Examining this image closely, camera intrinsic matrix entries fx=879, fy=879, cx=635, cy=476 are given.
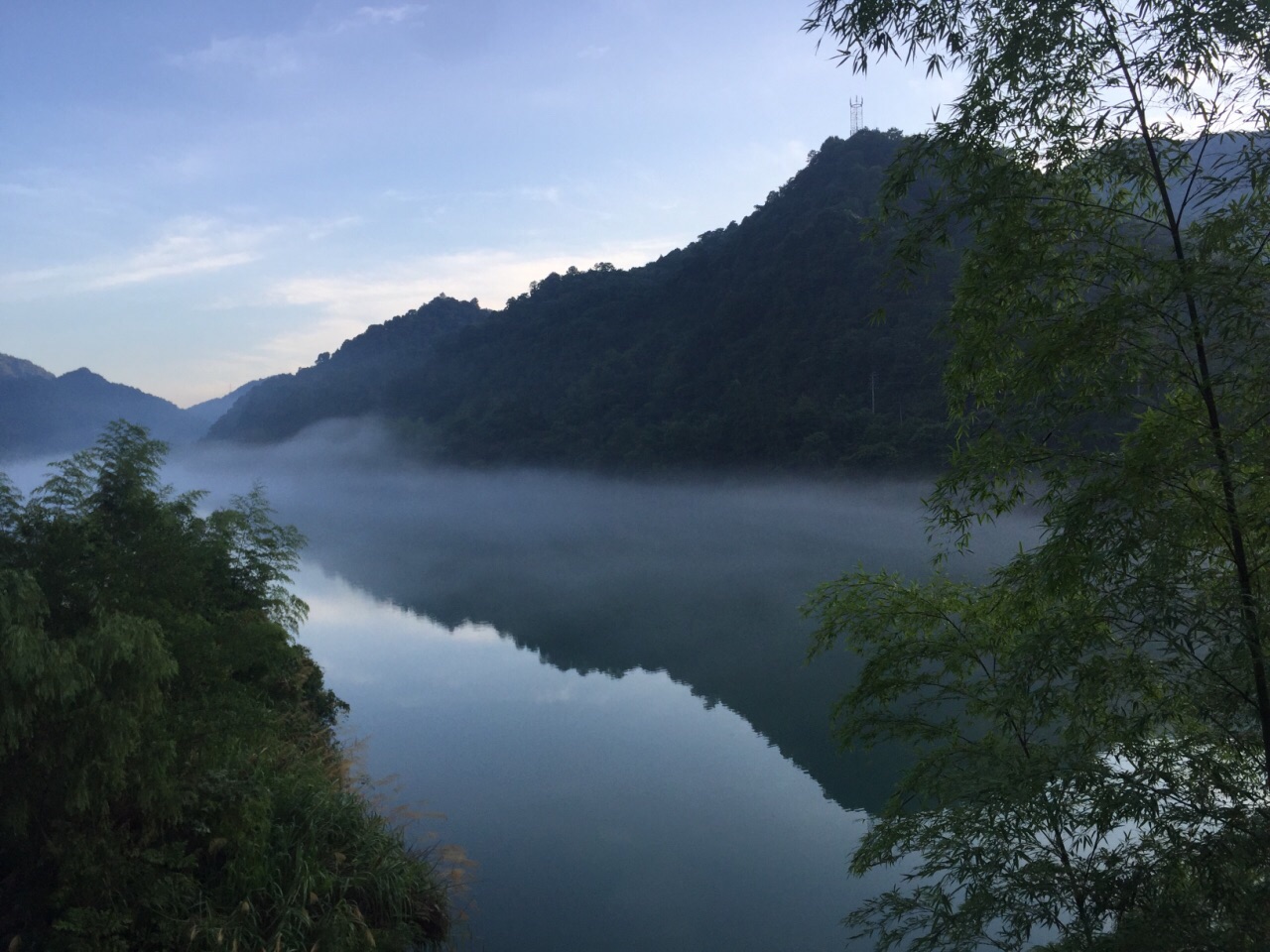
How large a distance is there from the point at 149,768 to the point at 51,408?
76.8 metres

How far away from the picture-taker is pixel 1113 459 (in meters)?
3.80

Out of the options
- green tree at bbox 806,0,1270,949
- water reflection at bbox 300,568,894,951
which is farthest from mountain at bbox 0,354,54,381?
green tree at bbox 806,0,1270,949

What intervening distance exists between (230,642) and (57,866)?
2.00 meters

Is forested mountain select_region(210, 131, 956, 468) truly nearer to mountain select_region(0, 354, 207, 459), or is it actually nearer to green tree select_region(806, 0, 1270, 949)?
mountain select_region(0, 354, 207, 459)

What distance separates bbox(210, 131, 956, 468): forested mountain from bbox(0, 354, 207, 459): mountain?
22197 mm

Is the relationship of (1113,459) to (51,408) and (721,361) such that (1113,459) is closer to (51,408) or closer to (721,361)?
(721,361)

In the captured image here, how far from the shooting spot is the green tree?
340cm

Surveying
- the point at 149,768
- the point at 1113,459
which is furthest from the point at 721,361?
the point at 1113,459

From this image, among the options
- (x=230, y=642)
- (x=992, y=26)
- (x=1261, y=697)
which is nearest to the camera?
(x=1261, y=697)

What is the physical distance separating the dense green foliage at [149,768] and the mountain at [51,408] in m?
50.2

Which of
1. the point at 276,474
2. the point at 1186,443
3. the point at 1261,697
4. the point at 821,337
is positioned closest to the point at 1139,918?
the point at 1261,697

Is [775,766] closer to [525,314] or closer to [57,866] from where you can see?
[57,866]

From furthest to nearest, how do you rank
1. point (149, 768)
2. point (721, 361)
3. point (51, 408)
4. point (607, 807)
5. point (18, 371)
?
point (18, 371) < point (51, 408) < point (721, 361) < point (607, 807) < point (149, 768)

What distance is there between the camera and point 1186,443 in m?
3.48
